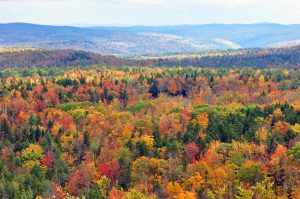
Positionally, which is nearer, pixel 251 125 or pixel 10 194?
pixel 10 194

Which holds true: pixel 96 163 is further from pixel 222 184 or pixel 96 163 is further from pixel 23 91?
pixel 23 91

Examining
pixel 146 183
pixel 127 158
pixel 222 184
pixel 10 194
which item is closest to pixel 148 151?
pixel 127 158

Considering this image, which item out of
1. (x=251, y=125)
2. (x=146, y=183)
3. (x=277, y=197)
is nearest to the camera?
(x=277, y=197)

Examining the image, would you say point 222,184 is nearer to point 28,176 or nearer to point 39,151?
point 28,176

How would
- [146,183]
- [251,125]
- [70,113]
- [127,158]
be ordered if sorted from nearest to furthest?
[146,183] < [127,158] < [251,125] < [70,113]

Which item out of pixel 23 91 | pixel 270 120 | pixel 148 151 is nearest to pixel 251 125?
pixel 270 120

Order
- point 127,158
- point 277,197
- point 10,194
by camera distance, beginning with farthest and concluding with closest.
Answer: point 127,158, point 10,194, point 277,197
